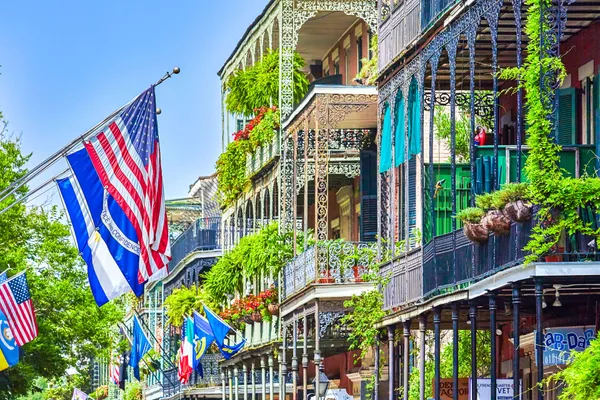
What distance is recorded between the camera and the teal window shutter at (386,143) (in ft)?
96.5

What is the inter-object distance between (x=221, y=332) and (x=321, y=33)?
27.0 ft

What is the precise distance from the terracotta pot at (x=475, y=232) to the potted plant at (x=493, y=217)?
0.91ft

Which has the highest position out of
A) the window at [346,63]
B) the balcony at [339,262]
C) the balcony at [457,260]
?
the window at [346,63]

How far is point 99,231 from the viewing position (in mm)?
23922

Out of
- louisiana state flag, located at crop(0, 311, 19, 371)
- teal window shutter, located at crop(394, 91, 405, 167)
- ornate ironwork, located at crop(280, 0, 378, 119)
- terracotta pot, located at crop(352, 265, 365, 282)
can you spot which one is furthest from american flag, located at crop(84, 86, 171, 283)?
ornate ironwork, located at crop(280, 0, 378, 119)

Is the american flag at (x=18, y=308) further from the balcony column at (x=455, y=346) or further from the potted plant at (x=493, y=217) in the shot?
the potted plant at (x=493, y=217)

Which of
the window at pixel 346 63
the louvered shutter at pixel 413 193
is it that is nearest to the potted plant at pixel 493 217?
the louvered shutter at pixel 413 193

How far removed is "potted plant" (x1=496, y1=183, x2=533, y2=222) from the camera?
2058cm

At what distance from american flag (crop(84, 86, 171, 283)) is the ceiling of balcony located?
16138 millimetres

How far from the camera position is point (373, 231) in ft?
121

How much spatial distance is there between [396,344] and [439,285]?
622cm

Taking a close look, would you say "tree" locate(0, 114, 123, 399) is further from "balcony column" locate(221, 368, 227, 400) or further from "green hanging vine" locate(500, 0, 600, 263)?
"green hanging vine" locate(500, 0, 600, 263)

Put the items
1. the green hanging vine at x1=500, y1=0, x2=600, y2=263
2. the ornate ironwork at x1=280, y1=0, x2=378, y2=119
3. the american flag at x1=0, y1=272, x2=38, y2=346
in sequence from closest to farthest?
the green hanging vine at x1=500, y1=0, x2=600, y2=263
the american flag at x1=0, y1=272, x2=38, y2=346
the ornate ironwork at x1=280, y1=0, x2=378, y2=119

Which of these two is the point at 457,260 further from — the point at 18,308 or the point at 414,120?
the point at 18,308
